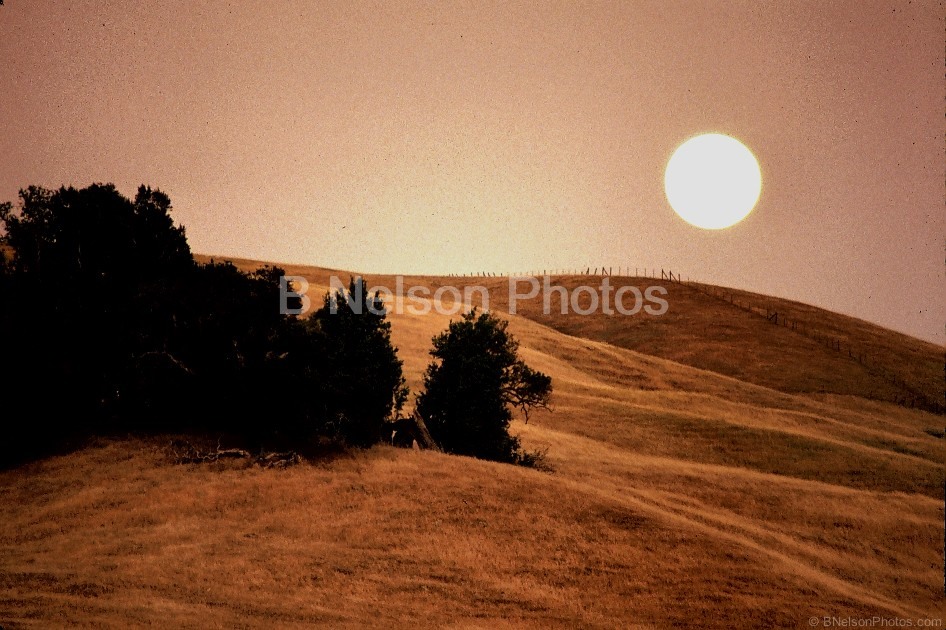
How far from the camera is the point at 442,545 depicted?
23.6 metres

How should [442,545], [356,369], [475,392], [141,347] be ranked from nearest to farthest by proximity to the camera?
[442,545] → [141,347] → [356,369] → [475,392]

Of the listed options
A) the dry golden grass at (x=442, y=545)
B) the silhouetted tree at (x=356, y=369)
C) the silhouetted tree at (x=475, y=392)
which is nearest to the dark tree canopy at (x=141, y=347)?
the silhouetted tree at (x=356, y=369)

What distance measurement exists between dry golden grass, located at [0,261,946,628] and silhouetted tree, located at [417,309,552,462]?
4.38 meters

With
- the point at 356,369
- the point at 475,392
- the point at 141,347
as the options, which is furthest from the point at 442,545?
the point at 141,347

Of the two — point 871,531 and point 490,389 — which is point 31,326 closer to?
point 490,389

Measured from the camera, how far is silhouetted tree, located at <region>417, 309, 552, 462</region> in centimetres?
3862

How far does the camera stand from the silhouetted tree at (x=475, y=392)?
Answer: 38.6m

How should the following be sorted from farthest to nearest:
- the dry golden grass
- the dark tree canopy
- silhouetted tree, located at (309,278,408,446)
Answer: silhouetted tree, located at (309,278,408,446) < the dark tree canopy < the dry golden grass

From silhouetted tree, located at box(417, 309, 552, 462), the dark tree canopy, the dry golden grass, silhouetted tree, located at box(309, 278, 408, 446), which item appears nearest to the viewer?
the dry golden grass

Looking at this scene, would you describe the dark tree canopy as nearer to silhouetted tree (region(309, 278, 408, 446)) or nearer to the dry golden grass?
silhouetted tree (region(309, 278, 408, 446))

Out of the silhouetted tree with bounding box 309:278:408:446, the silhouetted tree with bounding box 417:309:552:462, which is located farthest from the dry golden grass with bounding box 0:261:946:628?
the silhouetted tree with bounding box 417:309:552:462

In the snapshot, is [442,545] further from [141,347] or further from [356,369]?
[141,347]

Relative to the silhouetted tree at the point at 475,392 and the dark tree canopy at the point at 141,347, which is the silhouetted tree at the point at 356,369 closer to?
the dark tree canopy at the point at 141,347

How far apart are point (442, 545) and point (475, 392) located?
52.7 ft
